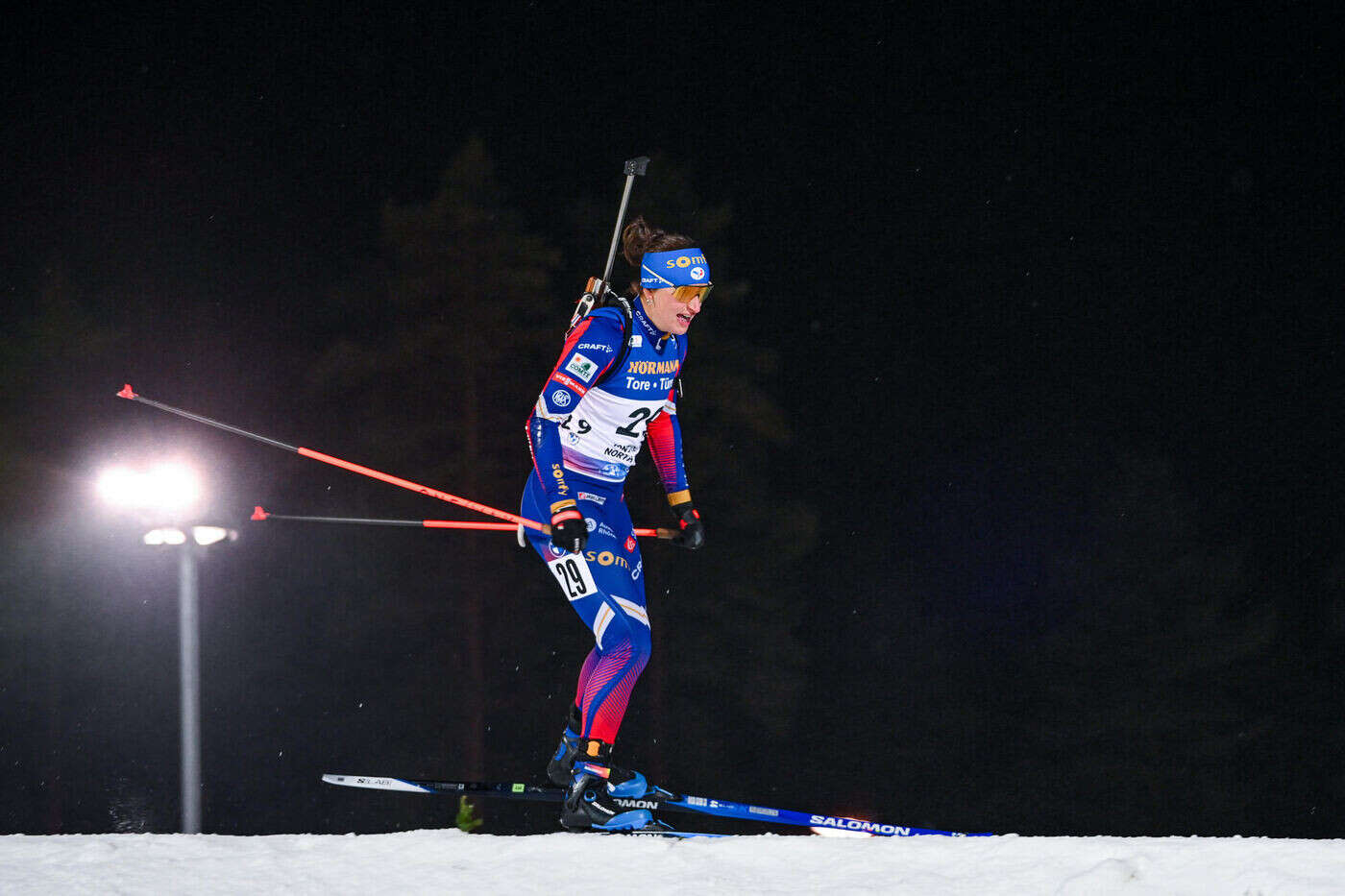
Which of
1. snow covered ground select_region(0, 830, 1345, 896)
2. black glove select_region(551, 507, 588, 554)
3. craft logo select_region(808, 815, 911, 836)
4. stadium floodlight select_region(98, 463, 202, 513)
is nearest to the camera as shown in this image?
snow covered ground select_region(0, 830, 1345, 896)

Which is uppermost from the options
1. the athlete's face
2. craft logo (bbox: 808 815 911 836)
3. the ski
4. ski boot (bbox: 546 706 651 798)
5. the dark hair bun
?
the dark hair bun

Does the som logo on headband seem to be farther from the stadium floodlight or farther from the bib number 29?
the stadium floodlight

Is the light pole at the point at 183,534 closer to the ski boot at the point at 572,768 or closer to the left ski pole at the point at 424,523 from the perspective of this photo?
the left ski pole at the point at 424,523

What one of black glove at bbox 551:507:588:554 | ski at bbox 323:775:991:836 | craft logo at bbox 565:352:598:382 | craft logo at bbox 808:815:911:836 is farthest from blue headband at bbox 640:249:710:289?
craft logo at bbox 808:815:911:836

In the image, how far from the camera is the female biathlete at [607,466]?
395 centimetres

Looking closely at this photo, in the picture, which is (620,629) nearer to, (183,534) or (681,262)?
(681,262)

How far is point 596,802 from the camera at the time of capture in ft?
13.3

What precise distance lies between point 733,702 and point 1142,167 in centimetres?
3395

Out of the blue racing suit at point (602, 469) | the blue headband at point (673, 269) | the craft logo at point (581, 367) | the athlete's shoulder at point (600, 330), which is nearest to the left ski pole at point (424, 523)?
the blue racing suit at point (602, 469)

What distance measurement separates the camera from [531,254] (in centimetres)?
1208

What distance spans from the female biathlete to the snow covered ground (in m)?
0.52

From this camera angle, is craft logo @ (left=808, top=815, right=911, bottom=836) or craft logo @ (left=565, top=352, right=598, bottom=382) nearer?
craft logo @ (left=565, top=352, right=598, bottom=382)

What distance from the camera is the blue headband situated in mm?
4012

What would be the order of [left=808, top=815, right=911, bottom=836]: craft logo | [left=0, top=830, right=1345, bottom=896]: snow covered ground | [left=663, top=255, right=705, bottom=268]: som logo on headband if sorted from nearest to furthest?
1. [left=0, top=830, right=1345, bottom=896]: snow covered ground
2. [left=663, top=255, right=705, bottom=268]: som logo on headband
3. [left=808, top=815, right=911, bottom=836]: craft logo
